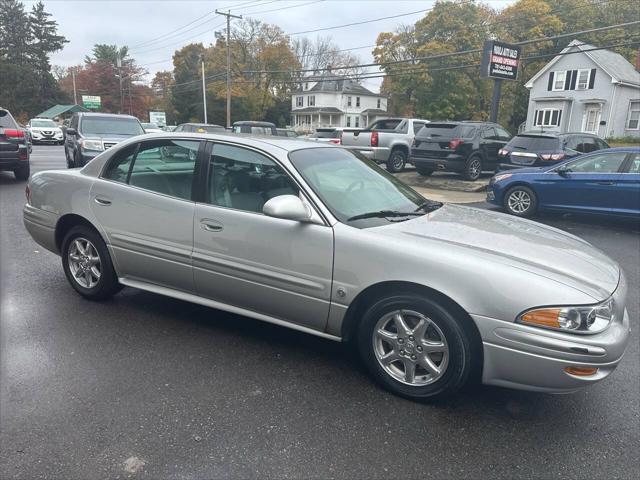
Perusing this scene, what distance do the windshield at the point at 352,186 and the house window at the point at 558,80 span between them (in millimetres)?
42442

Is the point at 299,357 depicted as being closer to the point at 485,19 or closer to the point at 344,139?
the point at 344,139

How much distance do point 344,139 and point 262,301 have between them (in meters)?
15.0

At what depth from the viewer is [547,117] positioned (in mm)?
40844

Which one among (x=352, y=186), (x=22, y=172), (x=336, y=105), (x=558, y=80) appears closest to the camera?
(x=352, y=186)

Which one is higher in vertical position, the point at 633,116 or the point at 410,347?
the point at 633,116

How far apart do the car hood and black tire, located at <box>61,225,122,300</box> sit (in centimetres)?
245

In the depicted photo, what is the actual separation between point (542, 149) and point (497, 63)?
7.37 m

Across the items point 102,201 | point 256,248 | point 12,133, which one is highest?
point 12,133

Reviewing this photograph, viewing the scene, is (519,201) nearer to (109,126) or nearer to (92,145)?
(92,145)

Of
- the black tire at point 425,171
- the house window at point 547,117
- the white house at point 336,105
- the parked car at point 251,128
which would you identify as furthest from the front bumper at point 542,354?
the white house at point 336,105

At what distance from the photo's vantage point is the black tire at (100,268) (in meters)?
4.26

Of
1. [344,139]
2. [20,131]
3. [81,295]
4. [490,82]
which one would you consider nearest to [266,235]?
[81,295]

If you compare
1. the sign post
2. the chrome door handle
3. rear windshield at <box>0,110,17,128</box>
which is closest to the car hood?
the chrome door handle

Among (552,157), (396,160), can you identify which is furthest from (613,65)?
(552,157)
